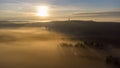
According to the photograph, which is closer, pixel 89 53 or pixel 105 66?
pixel 105 66

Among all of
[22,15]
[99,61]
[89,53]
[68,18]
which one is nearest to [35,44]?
[89,53]

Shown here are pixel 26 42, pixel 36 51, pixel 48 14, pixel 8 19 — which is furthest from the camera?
pixel 48 14

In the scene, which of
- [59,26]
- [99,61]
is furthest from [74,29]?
[99,61]

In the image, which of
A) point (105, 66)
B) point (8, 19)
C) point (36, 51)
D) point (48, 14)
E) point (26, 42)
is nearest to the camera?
point (105, 66)

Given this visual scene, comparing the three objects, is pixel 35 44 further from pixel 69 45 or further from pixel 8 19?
pixel 8 19

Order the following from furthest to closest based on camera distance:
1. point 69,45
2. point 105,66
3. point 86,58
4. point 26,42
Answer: point 26,42, point 69,45, point 86,58, point 105,66

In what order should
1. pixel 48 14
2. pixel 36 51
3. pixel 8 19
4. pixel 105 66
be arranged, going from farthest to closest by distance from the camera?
pixel 48 14
pixel 8 19
pixel 36 51
pixel 105 66

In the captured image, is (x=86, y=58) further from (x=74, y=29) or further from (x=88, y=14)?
(x=88, y=14)

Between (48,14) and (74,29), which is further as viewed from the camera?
(48,14)

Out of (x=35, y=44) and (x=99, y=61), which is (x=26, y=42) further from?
(x=99, y=61)
